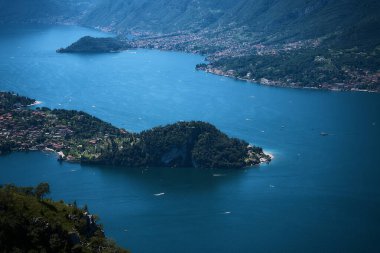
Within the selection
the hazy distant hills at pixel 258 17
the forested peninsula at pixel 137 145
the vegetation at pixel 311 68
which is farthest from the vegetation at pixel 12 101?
the hazy distant hills at pixel 258 17

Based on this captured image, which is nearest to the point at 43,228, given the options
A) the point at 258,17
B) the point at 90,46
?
the point at 90,46

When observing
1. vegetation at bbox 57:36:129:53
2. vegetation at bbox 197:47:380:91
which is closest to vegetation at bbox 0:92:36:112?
vegetation at bbox 197:47:380:91

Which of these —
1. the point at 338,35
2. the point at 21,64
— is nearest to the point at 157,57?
the point at 21,64

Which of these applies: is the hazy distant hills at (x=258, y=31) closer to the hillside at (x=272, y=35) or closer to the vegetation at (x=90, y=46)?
the hillside at (x=272, y=35)

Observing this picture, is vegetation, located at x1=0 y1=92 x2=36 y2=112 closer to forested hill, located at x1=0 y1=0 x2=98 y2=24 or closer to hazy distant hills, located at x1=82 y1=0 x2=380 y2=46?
hazy distant hills, located at x1=82 y1=0 x2=380 y2=46

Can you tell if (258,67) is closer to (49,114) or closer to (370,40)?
(370,40)

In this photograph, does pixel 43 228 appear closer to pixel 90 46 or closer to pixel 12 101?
pixel 12 101
